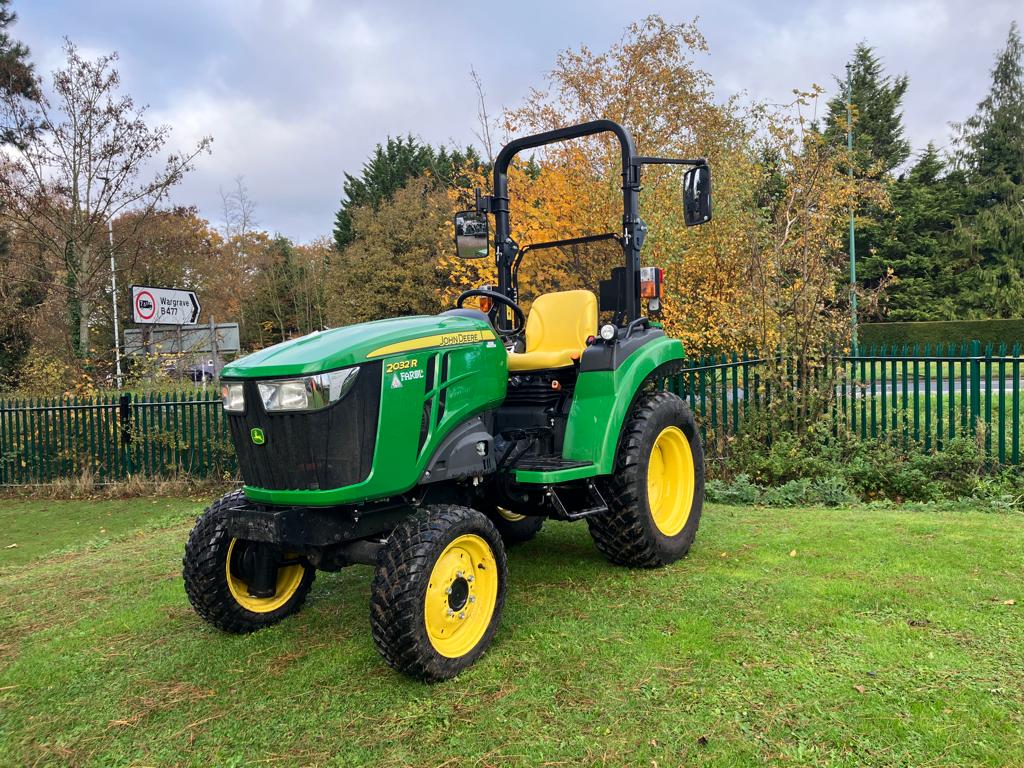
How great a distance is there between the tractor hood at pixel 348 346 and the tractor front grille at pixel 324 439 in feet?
0.25

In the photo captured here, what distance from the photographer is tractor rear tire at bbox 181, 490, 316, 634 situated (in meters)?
3.42

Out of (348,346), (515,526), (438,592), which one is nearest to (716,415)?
(515,526)

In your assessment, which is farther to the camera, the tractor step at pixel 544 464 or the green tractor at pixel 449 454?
the tractor step at pixel 544 464

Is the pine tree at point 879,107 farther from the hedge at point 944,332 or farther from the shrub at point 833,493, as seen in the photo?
the shrub at point 833,493

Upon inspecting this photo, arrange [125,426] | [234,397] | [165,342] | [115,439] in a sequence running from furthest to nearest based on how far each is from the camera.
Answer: [165,342]
[115,439]
[125,426]
[234,397]

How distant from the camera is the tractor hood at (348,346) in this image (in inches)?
118

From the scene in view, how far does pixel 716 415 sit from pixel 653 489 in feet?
10.3

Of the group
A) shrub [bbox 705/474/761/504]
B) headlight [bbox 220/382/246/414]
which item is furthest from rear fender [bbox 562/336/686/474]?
shrub [bbox 705/474/761/504]

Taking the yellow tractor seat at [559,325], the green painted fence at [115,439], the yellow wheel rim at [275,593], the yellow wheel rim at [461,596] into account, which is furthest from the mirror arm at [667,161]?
the green painted fence at [115,439]

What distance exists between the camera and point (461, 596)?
3209 millimetres

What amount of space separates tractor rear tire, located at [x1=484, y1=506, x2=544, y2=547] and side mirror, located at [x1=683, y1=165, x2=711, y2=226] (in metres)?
2.15

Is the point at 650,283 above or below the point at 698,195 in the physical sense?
below

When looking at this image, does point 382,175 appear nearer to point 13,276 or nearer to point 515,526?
point 13,276

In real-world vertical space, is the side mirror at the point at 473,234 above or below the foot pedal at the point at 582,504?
above
